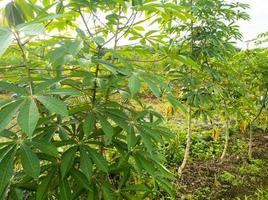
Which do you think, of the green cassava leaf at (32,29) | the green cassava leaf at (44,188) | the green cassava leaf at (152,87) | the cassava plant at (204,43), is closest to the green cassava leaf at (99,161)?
the green cassava leaf at (44,188)

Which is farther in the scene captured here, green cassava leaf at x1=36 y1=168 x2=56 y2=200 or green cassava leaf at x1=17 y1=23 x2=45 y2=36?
green cassava leaf at x1=36 y1=168 x2=56 y2=200

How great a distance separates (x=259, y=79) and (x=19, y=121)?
10.9ft

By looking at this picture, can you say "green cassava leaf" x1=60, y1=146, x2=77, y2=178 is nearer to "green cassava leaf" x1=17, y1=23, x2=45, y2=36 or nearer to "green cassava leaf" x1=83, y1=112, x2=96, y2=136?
"green cassava leaf" x1=83, y1=112, x2=96, y2=136

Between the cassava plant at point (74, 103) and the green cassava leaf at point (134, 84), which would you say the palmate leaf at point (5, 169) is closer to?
the cassava plant at point (74, 103)

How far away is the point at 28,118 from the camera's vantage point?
71 cm

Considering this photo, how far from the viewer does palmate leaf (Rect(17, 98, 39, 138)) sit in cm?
70

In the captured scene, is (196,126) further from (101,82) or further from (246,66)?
(101,82)

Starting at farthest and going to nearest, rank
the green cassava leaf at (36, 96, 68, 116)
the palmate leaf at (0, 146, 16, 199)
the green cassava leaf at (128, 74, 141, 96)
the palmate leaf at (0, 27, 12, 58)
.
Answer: the green cassava leaf at (128, 74, 141, 96) → the palmate leaf at (0, 146, 16, 199) → the green cassava leaf at (36, 96, 68, 116) → the palmate leaf at (0, 27, 12, 58)

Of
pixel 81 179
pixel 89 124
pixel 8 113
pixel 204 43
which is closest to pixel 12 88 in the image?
pixel 8 113

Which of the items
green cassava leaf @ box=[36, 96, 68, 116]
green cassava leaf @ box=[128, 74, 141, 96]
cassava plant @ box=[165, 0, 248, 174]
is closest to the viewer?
A: green cassava leaf @ box=[36, 96, 68, 116]

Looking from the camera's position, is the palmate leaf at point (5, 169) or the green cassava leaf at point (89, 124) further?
the green cassava leaf at point (89, 124)

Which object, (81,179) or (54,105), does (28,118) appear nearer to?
(54,105)

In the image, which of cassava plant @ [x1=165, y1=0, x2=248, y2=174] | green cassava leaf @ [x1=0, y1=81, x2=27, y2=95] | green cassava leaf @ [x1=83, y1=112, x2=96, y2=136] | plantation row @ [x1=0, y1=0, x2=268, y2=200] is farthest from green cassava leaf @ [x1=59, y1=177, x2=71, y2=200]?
cassava plant @ [x1=165, y1=0, x2=248, y2=174]

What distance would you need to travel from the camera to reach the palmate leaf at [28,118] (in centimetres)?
70
